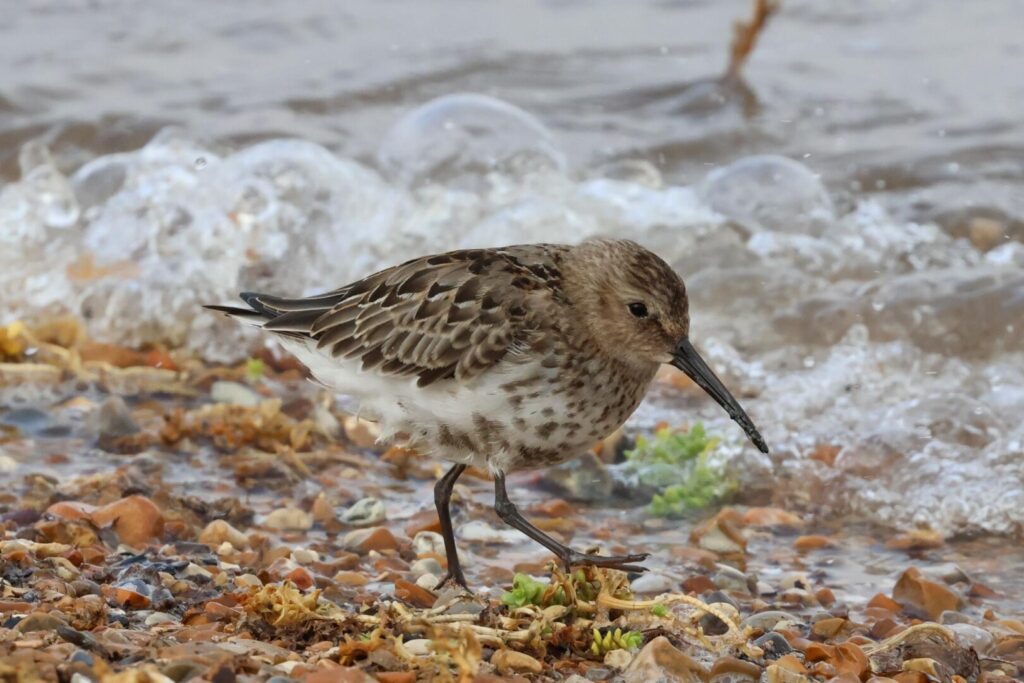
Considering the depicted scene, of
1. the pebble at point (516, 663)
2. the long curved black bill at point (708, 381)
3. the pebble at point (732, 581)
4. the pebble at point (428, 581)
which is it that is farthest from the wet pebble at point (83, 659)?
the pebble at point (732, 581)

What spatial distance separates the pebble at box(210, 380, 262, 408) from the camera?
7617mm

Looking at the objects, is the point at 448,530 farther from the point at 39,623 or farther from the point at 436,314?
the point at 39,623

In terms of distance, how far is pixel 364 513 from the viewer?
6324mm

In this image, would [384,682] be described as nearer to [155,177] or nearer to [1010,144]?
[155,177]

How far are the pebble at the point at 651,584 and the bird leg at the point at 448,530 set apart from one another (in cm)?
68

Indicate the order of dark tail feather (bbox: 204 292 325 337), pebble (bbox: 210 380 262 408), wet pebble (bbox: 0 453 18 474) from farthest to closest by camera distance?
1. pebble (bbox: 210 380 262 408)
2. wet pebble (bbox: 0 453 18 474)
3. dark tail feather (bbox: 204 292 325 337)

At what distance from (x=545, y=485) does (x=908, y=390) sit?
89.1 inches

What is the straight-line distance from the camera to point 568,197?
10227mm

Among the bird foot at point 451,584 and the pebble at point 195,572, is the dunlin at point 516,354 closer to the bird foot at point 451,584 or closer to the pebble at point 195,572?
the bird foot at point 451,584

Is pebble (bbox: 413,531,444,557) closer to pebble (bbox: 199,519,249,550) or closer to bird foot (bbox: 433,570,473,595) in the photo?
bird foot (bbox: 433,570,473,595)

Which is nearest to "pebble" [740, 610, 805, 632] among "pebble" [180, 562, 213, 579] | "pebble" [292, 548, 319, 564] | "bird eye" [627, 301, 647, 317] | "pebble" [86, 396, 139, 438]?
"bird eye" [627, 301, 647, 317]

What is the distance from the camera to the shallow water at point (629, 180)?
775cm

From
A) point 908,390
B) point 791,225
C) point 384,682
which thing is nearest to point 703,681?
point 384,682

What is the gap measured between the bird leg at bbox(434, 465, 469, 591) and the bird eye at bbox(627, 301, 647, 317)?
88 centimetres
